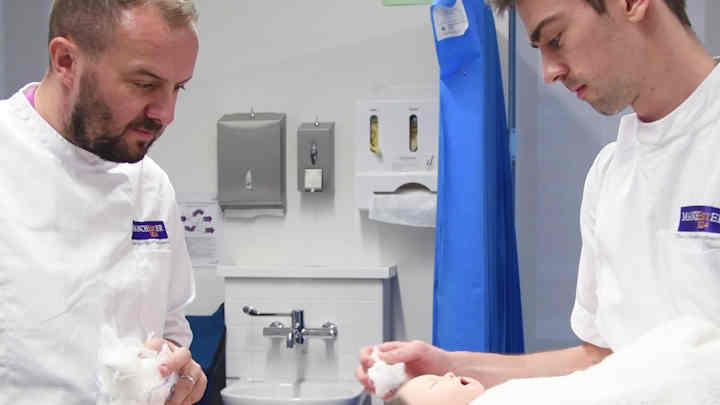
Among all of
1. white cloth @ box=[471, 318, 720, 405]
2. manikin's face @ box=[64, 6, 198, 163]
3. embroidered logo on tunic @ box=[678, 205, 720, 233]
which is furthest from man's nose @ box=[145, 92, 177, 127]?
embroidered logo on tunic @ box=[678, 205, 720, 233]

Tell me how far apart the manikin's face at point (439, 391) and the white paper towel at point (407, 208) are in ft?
6.40

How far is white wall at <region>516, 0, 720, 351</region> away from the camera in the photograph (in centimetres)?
302

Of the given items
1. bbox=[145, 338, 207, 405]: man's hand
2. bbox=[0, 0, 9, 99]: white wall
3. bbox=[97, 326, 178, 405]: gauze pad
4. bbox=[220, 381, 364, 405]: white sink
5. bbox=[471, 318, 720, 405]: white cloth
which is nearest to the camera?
bbox=[471, 318, 720, 405]: white cloth

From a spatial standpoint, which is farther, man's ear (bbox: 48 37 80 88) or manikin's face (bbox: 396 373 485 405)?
man's ear (bbox: 48 37 80 88)

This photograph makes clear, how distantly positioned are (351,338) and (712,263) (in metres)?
2.20

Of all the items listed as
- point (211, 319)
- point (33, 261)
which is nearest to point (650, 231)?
point (33, 261)

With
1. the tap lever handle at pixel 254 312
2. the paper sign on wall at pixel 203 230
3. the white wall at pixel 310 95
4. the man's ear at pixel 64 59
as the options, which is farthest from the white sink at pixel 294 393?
the man's ear at pixel 64 59

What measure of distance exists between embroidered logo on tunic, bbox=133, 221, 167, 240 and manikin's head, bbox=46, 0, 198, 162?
0.19 meters

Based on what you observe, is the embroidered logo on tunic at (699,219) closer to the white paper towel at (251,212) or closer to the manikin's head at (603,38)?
the manikin's head at (603,38)

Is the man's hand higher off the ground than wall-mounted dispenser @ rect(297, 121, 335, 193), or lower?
lower

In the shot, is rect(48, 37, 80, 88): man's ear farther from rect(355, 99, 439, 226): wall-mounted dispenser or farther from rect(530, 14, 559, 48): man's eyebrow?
rect(355, 99, 439, 226): wall-mounted dispenser

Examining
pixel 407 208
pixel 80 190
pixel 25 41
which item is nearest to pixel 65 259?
pixel 80 190

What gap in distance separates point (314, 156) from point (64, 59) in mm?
1993

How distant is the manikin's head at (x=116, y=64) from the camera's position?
1513 mm
